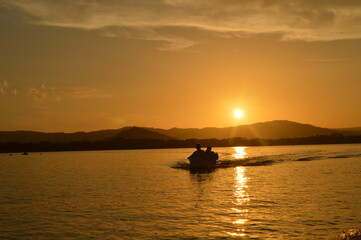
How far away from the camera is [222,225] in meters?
20.3

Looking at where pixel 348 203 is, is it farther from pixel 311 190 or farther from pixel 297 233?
pixel 297 233

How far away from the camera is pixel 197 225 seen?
20594 millimetres

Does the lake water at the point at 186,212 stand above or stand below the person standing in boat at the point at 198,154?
below

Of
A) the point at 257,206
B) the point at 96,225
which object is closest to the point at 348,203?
the point at 257,206

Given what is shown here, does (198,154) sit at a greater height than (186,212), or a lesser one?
greater

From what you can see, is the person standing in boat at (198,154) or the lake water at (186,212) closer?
the lake water at (186,212)

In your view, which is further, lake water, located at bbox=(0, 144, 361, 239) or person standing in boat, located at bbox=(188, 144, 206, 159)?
person standing in boat, located at bbox=(188, 144, 206, 159)

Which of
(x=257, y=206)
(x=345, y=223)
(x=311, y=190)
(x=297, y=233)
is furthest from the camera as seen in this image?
(x=311, y=190)

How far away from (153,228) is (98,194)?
53.2 ft

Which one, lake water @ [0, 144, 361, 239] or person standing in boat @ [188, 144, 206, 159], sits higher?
person standing in boat @ [188, 144, 206, 159]

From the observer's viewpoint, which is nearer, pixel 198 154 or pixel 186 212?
pixel 186 212

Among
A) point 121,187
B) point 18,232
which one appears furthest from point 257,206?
point 121,187

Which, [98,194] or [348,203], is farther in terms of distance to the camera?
[98,194]

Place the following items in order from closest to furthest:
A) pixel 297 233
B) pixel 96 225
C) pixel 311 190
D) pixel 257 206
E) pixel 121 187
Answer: pixel 297 233 → pixel 96 225 → pixel 257 206 → pixel 311 190 → pixel 121 187
